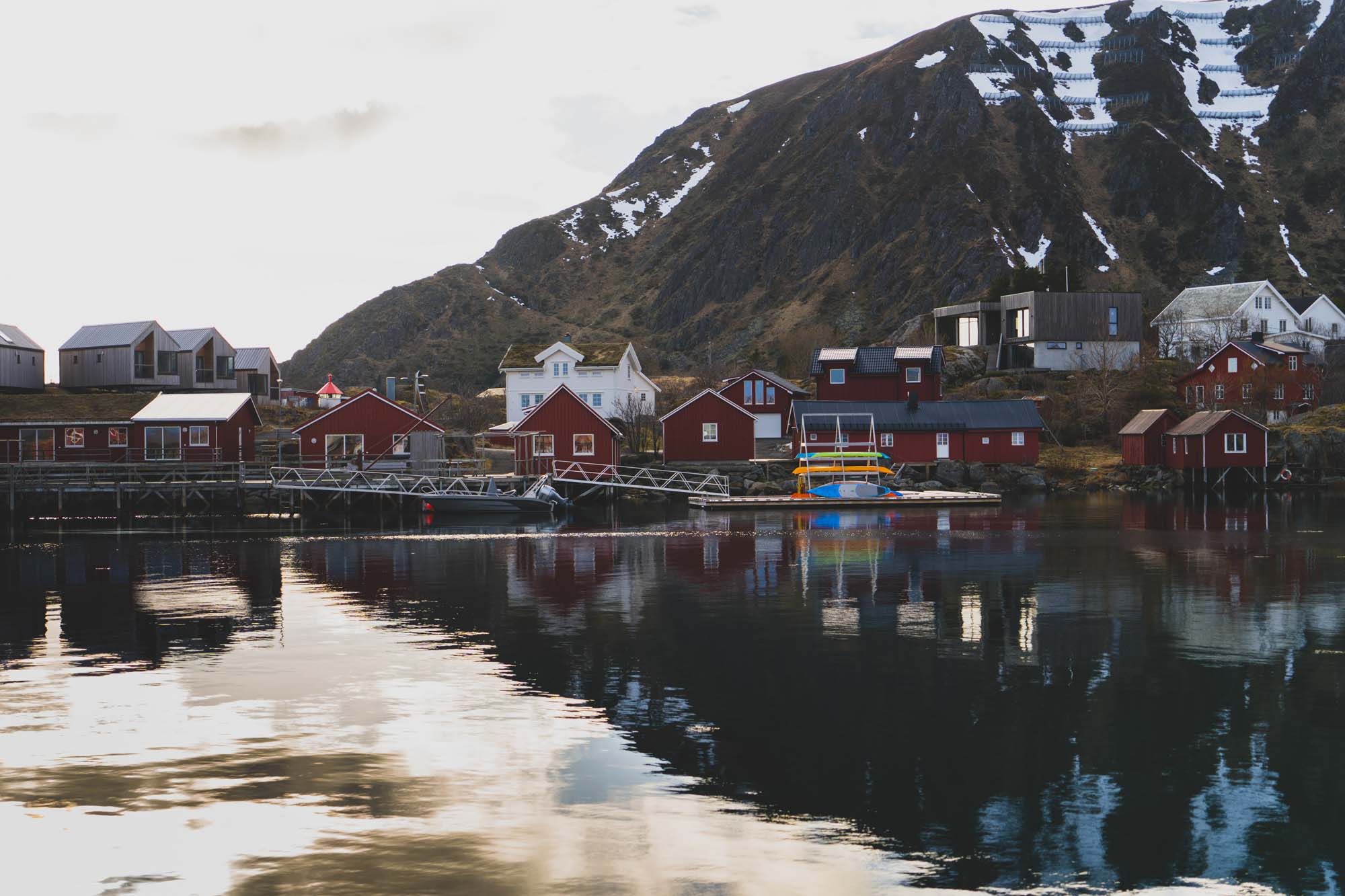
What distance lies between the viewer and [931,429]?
79.2 meters

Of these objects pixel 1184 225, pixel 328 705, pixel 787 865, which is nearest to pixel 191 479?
pixel 328 705

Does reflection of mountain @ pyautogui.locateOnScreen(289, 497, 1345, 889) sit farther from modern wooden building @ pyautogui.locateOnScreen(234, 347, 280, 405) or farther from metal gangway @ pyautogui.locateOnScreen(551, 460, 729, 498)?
modern wooden building @ pyautogui.locateOnScreen(234, 347, 280, 405)

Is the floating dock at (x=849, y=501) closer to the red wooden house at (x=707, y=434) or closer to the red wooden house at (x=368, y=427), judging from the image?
the red wooden house at (x=707, y=434)

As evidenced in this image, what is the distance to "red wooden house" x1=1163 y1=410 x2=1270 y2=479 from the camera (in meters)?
77.0

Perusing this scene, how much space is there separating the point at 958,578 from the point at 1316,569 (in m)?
11.4

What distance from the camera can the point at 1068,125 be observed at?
19788 centimetres

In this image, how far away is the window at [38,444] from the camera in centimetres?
7306

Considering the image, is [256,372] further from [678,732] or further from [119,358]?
[678,732]

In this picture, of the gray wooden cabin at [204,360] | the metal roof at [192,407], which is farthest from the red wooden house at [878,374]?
the gray wooden cabin at [204,360]

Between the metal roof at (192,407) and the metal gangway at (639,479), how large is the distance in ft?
67.7

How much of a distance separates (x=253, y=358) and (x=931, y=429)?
197 feet

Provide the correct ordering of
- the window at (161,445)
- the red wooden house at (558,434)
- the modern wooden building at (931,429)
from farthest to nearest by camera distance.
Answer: the modern wooden building at (931,429)
the window at (161,445)
the red wooden house at (558,434)

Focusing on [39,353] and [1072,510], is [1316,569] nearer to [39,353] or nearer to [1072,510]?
[1072,510]

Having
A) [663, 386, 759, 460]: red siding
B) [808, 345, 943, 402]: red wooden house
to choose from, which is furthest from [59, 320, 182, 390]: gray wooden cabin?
[808, 345, 943, 402]: red wooden house
